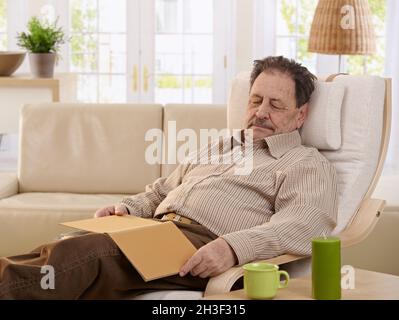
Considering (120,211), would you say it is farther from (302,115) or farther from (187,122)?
(187,122)

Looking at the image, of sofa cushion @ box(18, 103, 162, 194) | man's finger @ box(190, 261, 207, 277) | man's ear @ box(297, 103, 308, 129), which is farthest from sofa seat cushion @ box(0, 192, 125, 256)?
man's finger @ box(190, 261, 207, 277)

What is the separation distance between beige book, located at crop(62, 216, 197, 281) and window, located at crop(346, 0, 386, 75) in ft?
13.1

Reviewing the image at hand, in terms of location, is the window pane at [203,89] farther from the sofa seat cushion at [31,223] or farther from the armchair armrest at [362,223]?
the armchair armrest at [362,223]

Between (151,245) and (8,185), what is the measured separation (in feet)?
6.02

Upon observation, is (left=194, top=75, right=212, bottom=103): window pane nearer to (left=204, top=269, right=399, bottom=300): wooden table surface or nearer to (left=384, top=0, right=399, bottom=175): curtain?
(left=384, top=0, right=399, bottom=175): curtain

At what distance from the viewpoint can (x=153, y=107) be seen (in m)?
3.97

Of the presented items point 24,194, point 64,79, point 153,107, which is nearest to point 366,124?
point 153,107

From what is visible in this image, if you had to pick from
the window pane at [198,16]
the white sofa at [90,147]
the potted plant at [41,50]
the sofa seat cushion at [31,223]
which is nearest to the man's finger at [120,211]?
the sofa seat cushion at [31,223]

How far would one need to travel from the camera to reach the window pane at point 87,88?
20.2ft

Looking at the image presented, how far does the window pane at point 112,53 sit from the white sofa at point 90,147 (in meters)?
2.16

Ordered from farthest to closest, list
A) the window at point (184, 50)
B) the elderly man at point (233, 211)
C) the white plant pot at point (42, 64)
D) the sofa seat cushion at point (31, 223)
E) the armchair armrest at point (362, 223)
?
the window at point (184, 50), the white plant pot at point (42, 64), the sofa seat cushion at point (31, 223), the armchair armrest at point (362, 223), the elderly man at point (233, 211)

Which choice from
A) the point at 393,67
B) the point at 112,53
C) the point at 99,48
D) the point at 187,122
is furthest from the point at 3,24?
the point at 393,67

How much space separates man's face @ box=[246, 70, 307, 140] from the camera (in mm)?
2691

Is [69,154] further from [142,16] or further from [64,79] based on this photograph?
[142,16]
